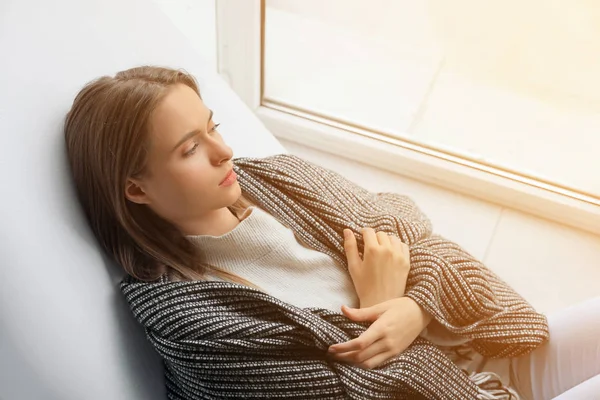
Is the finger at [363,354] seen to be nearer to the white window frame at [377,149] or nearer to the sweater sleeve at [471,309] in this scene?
the sweater sleeve at [471,309]

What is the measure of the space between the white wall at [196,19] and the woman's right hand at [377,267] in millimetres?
793

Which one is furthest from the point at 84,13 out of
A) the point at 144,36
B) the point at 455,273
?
the point at 455,273

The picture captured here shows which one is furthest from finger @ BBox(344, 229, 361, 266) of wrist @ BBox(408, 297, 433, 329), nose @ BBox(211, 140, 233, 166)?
nose @ BBox(211, 140, 233, 166)

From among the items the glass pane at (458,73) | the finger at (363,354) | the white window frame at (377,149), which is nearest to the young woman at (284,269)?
the finger at (363,354)

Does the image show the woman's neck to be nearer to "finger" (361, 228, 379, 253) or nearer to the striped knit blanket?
the striped knit blanket

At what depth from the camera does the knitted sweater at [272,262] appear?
3.41ft

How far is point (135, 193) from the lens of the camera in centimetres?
98

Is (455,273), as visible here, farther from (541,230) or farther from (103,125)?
(541,230)

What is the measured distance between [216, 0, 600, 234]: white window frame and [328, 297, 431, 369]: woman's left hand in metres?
0.79

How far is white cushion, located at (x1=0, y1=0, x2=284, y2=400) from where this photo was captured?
903mm

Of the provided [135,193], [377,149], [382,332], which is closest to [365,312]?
[382,332]

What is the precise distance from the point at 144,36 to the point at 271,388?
0.69 metres

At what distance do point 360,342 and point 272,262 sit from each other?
0.19m

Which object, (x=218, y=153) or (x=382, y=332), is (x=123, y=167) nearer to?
(x=218, y=153)
